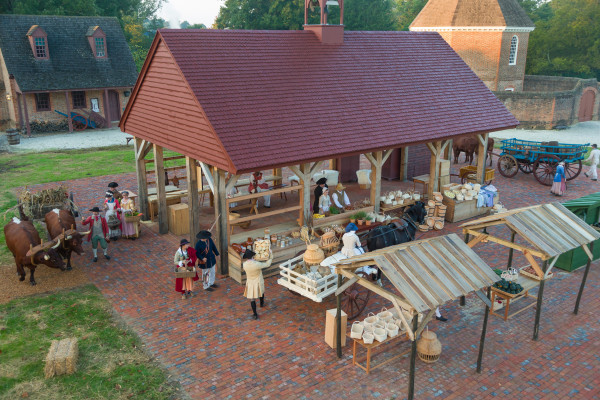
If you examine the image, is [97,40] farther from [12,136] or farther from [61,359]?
[61,359]

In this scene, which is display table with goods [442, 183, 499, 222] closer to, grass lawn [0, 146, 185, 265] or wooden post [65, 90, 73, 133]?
grass lawn [0, 146, 185, 265]

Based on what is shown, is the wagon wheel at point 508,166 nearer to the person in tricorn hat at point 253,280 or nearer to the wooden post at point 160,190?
the wooden post at point 160,190

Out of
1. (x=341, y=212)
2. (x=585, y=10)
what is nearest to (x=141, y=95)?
(x=341, y=212)

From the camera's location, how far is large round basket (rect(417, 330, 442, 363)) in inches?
376

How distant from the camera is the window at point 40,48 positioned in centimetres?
3334

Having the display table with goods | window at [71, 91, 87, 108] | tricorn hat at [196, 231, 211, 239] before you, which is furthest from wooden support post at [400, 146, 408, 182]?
window at [71, 91, 87, 108]

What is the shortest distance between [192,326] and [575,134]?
1326 inches

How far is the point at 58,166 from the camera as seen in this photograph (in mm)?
25203

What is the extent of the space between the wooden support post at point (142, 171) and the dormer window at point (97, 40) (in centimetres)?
2239

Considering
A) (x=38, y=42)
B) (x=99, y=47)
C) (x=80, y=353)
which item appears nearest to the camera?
(x=80, y=353)

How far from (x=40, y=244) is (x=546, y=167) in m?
19.3

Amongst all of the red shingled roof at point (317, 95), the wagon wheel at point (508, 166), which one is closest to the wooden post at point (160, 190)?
the red shingled roof at point (317, 95)

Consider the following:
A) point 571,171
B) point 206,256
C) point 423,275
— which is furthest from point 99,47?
point 423,275

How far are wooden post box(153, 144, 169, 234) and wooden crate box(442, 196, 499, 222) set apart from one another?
31.0 ft
